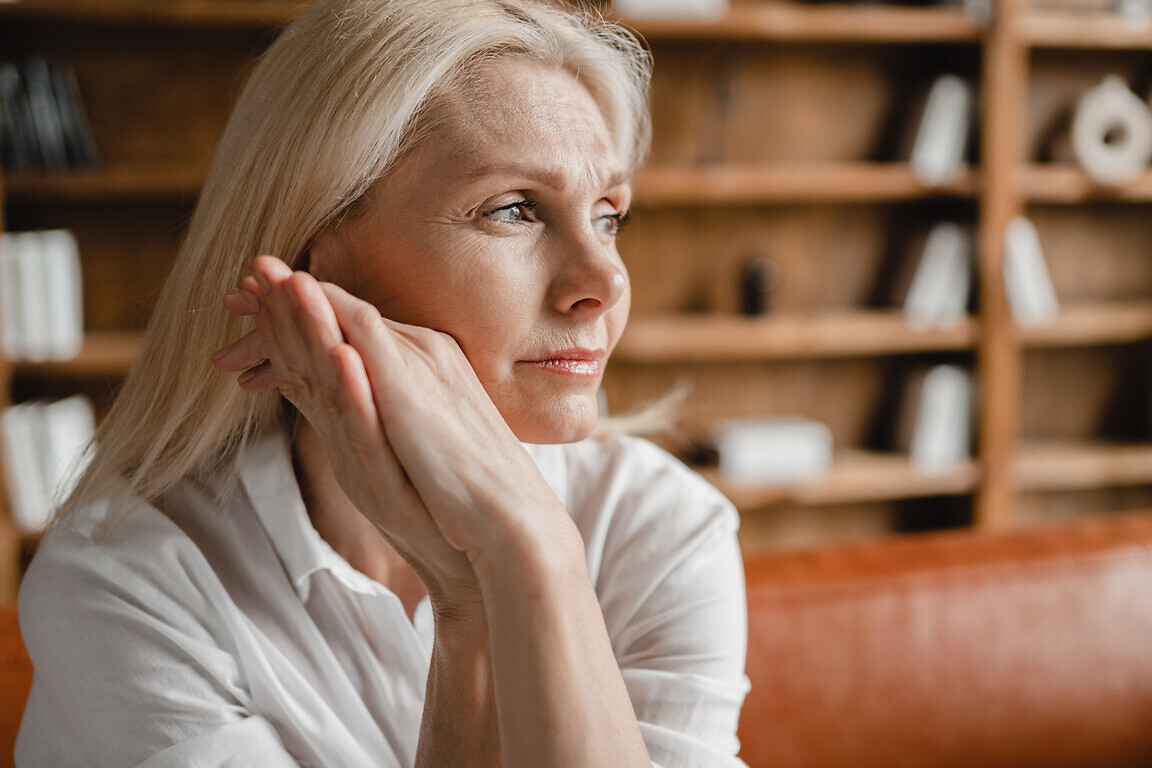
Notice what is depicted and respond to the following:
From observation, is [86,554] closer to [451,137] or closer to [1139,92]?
[451,137]

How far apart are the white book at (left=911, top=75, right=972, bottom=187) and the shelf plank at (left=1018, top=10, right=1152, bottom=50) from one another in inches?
9.9

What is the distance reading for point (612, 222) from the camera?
3.78 feet

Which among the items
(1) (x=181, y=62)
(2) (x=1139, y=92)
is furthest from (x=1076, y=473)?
(1) (x=181, y=62)

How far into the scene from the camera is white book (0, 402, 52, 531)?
2.55 meters

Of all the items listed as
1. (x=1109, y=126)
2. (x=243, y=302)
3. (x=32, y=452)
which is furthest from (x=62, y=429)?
(x=1109, y=126)

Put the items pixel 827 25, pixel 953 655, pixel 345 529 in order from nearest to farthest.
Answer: pixel 345 529, pixel 953 655, pixel 827 25

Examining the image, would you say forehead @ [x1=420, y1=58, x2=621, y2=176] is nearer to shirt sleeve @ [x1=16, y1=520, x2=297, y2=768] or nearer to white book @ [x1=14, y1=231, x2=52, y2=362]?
shirt sleeve @ [x1=16, y1=520, x2=297, y2=768]

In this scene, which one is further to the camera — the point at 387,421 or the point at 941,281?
the point at 941,281

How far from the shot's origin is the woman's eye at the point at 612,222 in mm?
1107

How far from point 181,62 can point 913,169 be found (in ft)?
7.51

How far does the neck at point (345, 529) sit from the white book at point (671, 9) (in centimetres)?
209

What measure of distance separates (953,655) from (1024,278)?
2.15 m

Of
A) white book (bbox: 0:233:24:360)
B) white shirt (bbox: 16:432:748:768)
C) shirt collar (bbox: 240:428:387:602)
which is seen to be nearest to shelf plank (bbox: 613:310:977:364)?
white book (bbox: 0:233:24:360)

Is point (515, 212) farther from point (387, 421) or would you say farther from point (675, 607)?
point (675, 607)
